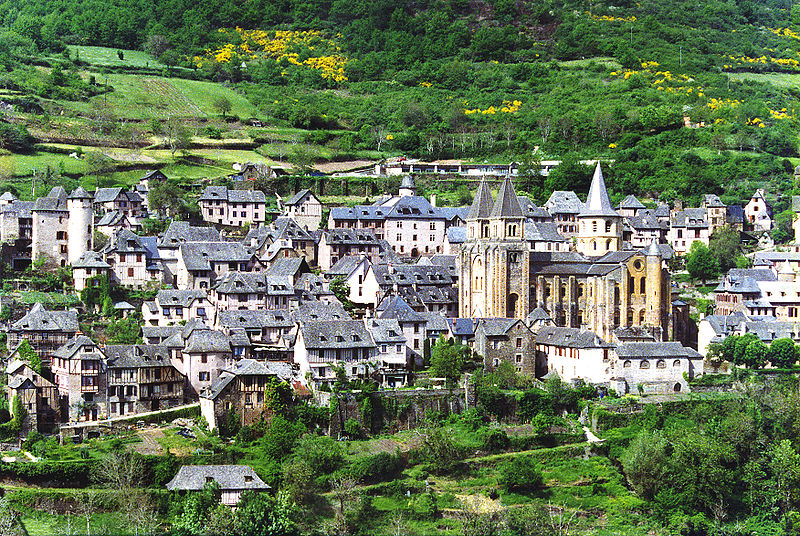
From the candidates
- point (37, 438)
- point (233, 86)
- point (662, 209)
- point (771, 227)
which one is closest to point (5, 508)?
point (37, 438)

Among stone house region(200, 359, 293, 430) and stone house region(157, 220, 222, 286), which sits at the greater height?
stone house region(157, 220, 222, 286)

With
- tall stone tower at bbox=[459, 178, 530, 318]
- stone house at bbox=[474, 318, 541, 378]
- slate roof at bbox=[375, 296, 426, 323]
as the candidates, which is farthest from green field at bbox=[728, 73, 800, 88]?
slate roof at bbox=[375, 296, 426, 323]

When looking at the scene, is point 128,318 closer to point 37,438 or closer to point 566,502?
point 37,438

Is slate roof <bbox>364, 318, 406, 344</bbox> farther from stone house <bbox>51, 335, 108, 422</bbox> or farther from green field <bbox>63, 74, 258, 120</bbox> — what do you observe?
green field <bbox>63, 74, 258, 120</bbox>

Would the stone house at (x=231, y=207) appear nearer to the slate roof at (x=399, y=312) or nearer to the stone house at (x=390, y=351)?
the slate roof at (x=399, y=312)

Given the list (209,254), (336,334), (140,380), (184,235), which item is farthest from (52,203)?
(336,334)

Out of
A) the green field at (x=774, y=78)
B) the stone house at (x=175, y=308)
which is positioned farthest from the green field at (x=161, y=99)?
the green field at (x=774, y=78)
